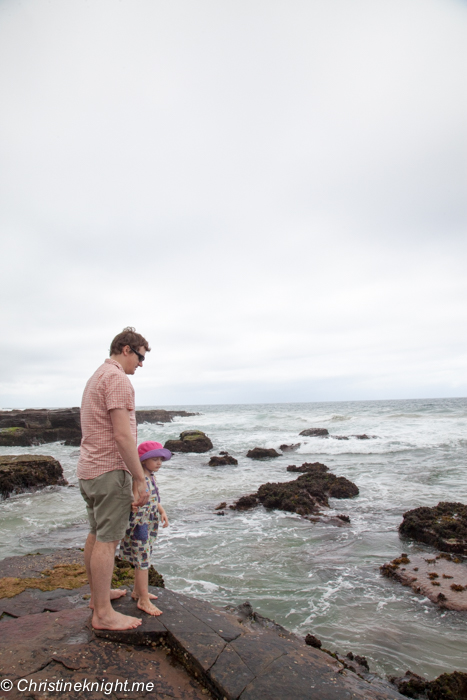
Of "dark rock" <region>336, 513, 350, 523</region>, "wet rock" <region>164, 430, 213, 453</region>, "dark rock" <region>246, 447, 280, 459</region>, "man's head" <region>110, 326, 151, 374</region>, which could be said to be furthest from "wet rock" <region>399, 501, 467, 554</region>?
"wet rock" <region>164, 430, 213, 453</region>

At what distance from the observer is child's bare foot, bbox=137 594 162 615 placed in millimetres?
2900

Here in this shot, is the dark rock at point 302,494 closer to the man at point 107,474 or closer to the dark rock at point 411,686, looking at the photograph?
the dark rock at point 411,686

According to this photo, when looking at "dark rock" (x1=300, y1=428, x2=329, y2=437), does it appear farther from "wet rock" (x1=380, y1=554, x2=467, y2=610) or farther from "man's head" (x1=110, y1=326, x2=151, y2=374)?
"man's head" (x1=110, y1=326, x2=151, y2=374)

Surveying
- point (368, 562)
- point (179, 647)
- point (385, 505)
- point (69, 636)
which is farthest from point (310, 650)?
point (385, 505)

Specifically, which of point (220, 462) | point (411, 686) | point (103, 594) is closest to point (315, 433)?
point (220, 462)

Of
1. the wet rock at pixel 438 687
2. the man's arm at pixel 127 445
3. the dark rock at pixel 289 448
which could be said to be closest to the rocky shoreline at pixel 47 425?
the dark rock at pixel 289 448

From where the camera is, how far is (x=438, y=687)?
3.06 m

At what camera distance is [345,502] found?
392 inches

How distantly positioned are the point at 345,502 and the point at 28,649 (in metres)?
8.83

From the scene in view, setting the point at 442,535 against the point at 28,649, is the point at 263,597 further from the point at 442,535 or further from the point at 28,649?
the point at 442,535

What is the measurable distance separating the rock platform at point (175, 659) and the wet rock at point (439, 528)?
4.11 metres

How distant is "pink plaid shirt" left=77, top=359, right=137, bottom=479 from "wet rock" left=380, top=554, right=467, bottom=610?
4631mm

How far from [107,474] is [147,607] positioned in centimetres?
112

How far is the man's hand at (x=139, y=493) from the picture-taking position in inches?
111
